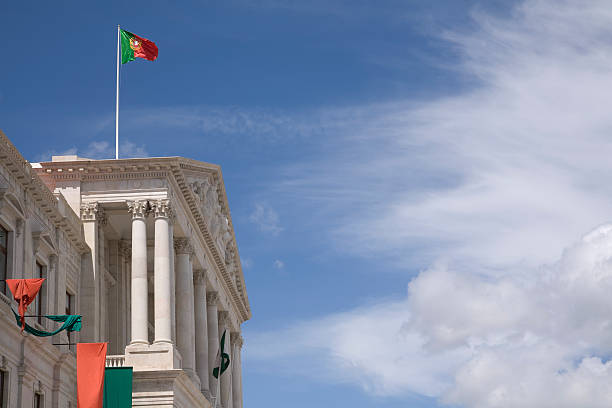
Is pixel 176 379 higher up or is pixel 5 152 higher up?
pixel 5 152

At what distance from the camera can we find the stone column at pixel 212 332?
6544 cm

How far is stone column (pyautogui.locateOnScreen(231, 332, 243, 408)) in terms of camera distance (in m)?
74.5

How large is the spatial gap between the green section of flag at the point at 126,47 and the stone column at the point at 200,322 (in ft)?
46.9

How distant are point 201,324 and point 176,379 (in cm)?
1441

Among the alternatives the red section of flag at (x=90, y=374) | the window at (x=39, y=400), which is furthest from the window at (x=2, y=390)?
the red section of flag at (x=90, y=374)

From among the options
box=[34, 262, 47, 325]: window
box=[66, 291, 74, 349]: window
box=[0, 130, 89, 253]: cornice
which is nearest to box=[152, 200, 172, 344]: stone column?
box=[0, 130, 89, 253]: cornice

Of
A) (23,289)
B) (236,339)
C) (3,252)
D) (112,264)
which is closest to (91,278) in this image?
(112,264)

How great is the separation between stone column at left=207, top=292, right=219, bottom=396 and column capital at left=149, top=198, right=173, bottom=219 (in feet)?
54.6

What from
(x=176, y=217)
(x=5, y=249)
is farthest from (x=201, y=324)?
(x=5, y=249)

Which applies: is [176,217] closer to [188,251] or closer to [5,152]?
[188,251]

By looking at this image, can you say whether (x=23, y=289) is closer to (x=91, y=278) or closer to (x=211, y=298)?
(x=91, y=278)

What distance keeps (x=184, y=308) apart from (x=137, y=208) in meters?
7.57

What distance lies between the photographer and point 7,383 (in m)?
38.3

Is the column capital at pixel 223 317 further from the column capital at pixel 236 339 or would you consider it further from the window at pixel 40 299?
the window at pixel 40 299
